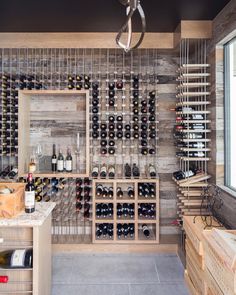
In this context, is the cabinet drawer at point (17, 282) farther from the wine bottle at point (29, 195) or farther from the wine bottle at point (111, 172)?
the wine bottle at point (111, 172)

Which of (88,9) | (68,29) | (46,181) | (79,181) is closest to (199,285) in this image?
(79,181)

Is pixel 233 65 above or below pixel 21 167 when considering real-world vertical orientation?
above

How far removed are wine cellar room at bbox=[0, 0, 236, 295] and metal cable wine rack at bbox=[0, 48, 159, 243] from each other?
13 millimetres

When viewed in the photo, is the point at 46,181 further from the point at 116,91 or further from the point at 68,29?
the point at 68,29

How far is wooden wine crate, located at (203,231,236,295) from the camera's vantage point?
1.34 metres

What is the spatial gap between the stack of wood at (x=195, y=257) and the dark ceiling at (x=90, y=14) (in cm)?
178

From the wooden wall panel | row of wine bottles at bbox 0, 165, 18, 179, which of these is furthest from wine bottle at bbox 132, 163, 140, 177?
row of wine bottles at bbox 0, 165, 18, 179

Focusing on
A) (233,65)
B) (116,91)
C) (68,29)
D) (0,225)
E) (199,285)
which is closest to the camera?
(0,225)

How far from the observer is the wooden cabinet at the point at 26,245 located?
1.71 m

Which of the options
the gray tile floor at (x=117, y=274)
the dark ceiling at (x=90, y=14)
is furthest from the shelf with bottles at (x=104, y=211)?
the dark ceiling at (x=90, y=14)

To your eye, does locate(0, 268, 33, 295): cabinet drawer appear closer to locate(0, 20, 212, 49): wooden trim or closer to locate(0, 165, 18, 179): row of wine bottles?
locate(0, 165, 18, 179): row of wine bottles

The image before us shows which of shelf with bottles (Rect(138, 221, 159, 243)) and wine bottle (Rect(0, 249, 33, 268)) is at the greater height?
wine bottle (Rect(0, 249, 33, 268))

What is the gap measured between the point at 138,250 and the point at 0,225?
181 cm

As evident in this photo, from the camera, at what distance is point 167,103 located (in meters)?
3.46
